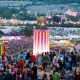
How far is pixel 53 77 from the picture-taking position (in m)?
17.1

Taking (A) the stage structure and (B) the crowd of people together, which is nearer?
(B) the crowd of people

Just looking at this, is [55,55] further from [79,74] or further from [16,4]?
[16,4]

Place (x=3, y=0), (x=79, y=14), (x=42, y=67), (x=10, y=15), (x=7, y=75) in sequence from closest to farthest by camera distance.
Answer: (x=7, y=75), (x=42, y=67), (x=10, y=15), (x=79, y=14), (x=3, y=0)

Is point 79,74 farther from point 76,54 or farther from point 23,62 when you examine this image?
point 76,54

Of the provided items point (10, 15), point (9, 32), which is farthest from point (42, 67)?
point (10, 15)

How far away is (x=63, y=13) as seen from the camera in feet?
200

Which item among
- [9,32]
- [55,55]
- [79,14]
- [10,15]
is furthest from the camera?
[79,14]

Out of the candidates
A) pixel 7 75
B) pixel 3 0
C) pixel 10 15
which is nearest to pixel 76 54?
pixel 7 75

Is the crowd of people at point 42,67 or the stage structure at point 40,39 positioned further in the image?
the stage structure at point 40,39

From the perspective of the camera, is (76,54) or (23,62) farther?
(76,54)

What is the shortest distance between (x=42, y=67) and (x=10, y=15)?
37307mm

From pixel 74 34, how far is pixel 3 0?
2484 cm

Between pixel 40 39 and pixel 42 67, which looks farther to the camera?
pixel 40 39

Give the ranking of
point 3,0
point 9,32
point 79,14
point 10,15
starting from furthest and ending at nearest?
1. point 3,0
2. point 79,14
3. point 10,15
4. point 9,32
